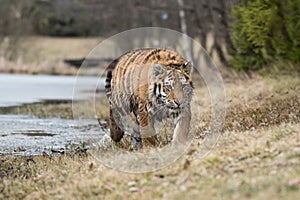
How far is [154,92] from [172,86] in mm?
426

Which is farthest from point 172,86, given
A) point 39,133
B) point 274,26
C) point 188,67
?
point 274,26

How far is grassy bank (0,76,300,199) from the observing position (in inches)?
309

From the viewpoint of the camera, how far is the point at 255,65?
83.1ft

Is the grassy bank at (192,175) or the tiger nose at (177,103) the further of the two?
the tiger nose at (177,103)

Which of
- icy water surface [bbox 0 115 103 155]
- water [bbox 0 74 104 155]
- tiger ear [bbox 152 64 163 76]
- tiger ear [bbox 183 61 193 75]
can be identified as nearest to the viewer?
tiger ear [bbox 152 64 163 76]

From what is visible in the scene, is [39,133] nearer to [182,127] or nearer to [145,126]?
[145,126]

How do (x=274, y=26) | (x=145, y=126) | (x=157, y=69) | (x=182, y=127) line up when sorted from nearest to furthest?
1. (x=157, y=69)
2. (x=182, y=127)
3. (x=145, y=126)
4. (x=274, y=26)

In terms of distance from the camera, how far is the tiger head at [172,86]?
35.7 ft

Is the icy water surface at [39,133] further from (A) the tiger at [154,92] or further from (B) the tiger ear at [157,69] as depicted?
(B) the tiger ear at [157,69]

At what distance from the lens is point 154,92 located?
1123 centimetres

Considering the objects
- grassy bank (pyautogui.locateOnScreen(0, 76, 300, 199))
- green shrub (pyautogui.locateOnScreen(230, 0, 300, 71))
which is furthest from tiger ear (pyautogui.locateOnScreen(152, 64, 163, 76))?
green shrub (pyautogui.locateOnScreen(230, 0, 300, 71))

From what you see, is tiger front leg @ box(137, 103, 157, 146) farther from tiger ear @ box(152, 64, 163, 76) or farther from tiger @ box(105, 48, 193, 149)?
tiger ear @ box(152, 64, 163, 76)

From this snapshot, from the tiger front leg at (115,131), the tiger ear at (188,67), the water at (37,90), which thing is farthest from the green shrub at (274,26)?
the water at (37,90)

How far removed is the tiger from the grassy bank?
596mm
